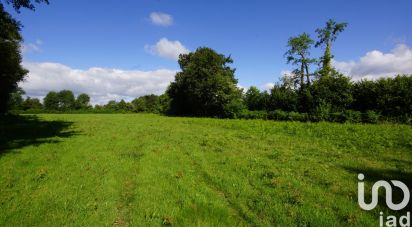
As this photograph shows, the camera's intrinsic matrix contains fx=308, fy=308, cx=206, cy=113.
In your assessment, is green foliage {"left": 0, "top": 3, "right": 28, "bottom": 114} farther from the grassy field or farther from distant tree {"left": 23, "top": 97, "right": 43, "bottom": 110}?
distant tree {"left": 23, "top": 97, "right": 43, "bottom": 110}

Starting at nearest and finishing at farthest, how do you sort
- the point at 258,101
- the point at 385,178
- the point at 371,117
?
the point at 385,178 < the point at 371,117 < the point at 258,101

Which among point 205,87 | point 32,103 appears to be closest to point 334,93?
point 205,87

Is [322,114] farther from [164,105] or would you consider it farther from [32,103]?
[32,103]

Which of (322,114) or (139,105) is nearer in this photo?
(322,114)

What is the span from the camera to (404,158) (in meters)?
14.1

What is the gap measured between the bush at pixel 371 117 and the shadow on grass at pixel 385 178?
2387 centimetres

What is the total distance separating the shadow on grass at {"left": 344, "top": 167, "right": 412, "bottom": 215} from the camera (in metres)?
8.19

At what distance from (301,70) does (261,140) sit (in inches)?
1619

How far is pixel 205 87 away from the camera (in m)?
61.9

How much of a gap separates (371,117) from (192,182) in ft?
95.4

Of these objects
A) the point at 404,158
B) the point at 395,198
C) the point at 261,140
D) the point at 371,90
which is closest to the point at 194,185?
the point at 395,198

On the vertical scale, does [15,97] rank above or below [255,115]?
above

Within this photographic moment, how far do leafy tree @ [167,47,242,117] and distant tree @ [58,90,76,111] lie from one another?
117 metres

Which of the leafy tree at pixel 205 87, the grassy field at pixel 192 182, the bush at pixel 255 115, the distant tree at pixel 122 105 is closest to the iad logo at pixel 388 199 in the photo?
the grassy field at pixel 192 182
